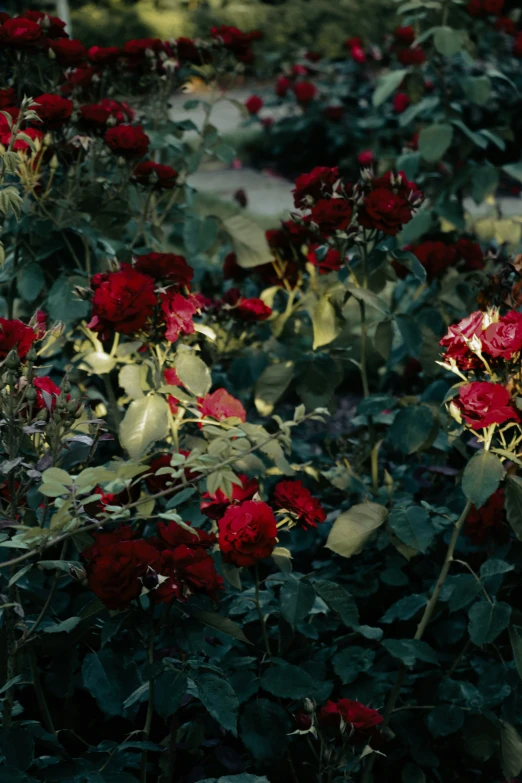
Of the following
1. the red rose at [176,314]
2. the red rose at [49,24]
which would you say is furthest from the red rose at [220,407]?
the red rose at [49,24]

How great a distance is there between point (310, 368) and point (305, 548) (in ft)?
1.41

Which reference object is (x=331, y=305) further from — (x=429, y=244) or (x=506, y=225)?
(x=506, y=225)

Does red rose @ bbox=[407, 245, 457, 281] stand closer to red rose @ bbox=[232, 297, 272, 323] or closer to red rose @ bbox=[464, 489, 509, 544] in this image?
red rose @ bbox=[232, 297, 272, 323]

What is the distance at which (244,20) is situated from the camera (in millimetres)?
14727

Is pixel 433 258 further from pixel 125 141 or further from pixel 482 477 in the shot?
pixel 482 477

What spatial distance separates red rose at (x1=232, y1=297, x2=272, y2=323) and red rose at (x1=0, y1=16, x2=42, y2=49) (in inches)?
31.1

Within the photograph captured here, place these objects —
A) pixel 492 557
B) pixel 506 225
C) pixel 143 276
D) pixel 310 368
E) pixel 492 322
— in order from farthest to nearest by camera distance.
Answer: pixel 506 225 → pixel 310 368 → pixel 492 557 → pixel 143 276 → pixel 492 322

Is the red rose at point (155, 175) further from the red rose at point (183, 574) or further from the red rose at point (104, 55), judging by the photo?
the red rose at point (183, 574)

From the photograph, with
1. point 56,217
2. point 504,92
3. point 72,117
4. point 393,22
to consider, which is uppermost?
point 72,117

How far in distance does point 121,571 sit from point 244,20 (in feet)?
47.4

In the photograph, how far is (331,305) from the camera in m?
2.31

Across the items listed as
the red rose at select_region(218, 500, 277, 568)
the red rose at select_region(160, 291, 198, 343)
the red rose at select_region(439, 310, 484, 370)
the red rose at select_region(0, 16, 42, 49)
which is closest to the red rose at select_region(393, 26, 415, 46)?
the red rose at select_region(0, 16, 42, 49)

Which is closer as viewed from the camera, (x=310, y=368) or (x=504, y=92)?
(x=310, y=368)

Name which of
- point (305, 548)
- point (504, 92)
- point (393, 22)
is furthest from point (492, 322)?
point (393, 22)
